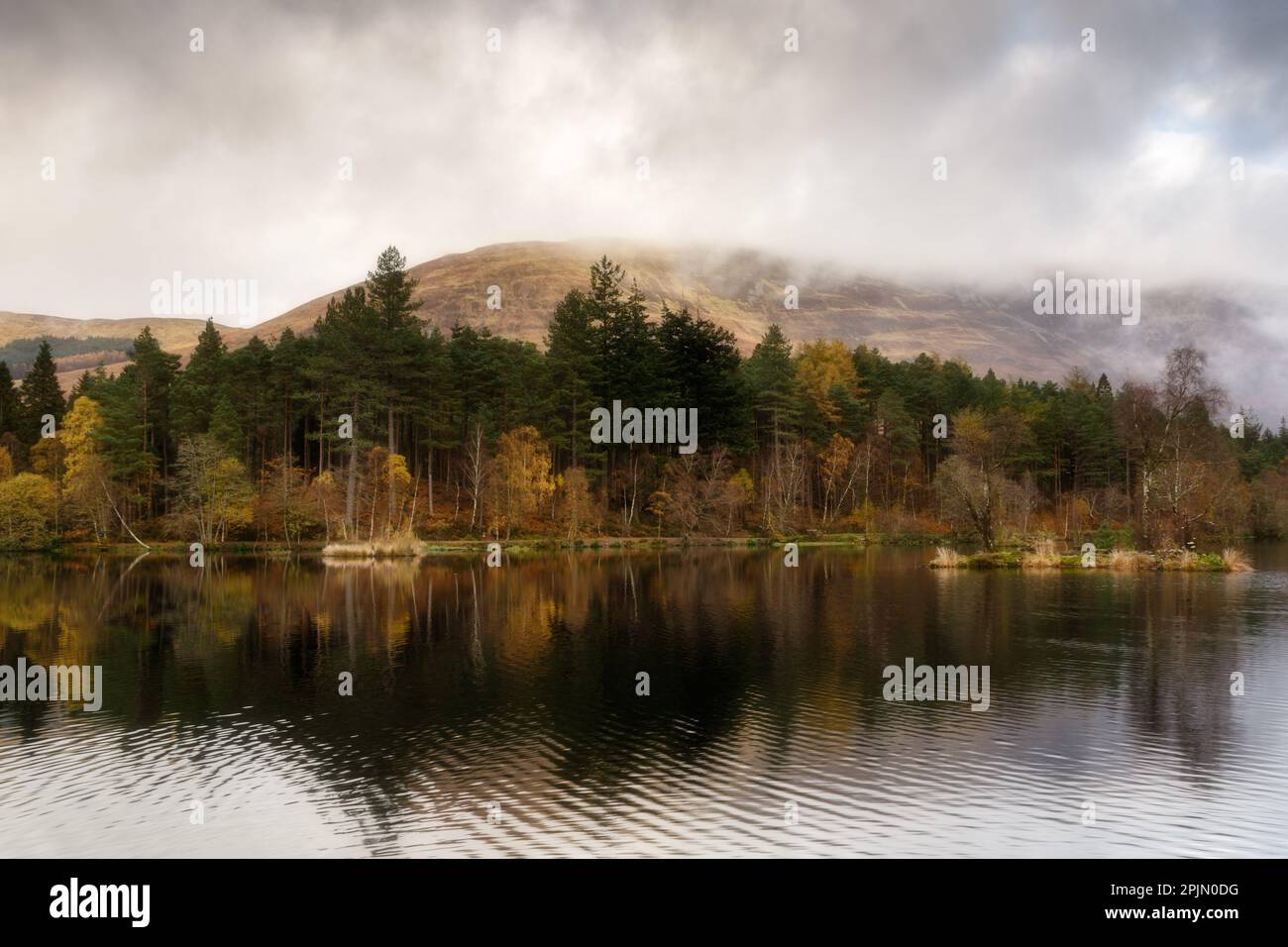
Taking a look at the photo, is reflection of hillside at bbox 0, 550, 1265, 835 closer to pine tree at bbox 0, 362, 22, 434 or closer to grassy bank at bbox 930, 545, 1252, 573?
grassy bank at bbox 930, 545, 1252, 573

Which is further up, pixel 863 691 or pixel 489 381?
pixel 489 381

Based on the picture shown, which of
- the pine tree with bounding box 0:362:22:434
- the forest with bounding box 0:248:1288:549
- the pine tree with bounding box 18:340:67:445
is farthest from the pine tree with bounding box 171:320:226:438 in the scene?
the pine tree with bounding box 0:362:22:434

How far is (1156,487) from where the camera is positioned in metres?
56.1

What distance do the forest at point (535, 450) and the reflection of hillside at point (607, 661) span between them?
21458 mm

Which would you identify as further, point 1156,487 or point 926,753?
point 1156,487

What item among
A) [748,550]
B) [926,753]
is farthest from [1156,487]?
[926,753]

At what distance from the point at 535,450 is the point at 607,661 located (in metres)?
57.8

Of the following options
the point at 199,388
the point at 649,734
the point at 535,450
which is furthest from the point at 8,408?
the point at 649,734

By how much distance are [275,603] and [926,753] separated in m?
31.3

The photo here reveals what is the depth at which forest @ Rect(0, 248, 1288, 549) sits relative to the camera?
233 feet

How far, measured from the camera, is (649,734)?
17922mm

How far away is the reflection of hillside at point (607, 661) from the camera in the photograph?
17312mm

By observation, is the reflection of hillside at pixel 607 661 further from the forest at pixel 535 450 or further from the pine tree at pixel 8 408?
the pine tree at pixel 8 408
